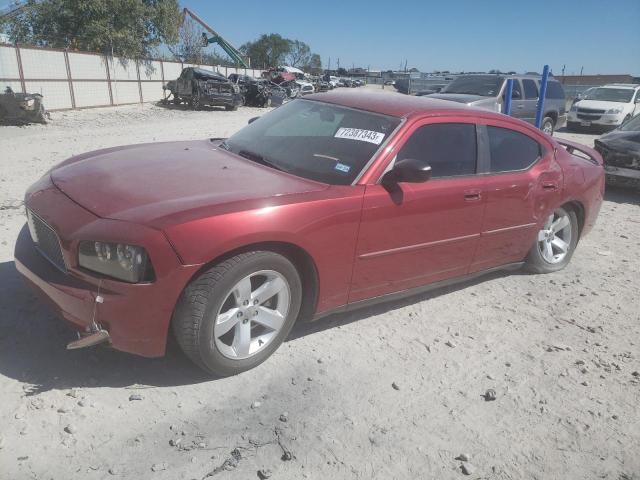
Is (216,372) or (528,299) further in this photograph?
(528,299)

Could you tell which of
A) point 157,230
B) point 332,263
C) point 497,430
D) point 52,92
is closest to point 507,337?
point 497,430

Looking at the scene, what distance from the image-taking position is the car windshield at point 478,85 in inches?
471

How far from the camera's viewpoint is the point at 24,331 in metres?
3.08

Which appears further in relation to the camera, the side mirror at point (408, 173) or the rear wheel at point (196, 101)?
the rear wheel at point (196, 101)

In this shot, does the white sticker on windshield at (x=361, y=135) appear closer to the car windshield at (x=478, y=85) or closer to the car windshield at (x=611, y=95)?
the car windshield at (x=478, y=85)

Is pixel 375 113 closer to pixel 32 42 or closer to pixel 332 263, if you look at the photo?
pixel 332 263

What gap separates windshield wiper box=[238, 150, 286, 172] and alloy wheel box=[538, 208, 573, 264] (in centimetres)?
263

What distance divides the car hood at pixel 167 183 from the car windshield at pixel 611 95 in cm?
1830

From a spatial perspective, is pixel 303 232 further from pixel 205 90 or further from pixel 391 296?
pixel 205 90

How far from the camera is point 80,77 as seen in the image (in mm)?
18734

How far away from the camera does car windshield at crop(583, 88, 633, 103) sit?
17453 mm

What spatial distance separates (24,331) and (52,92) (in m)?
16.9

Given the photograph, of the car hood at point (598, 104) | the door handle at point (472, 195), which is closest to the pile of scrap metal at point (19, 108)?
the door handle at point (472, 195)

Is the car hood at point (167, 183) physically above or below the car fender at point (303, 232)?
above
